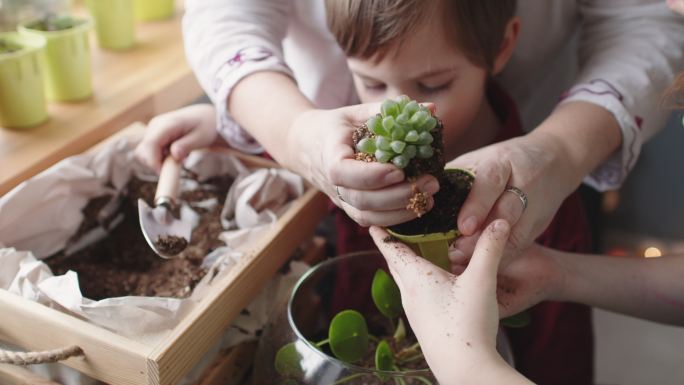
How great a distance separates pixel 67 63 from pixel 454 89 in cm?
59

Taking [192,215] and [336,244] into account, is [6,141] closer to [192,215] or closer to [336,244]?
[192,215]

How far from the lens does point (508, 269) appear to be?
2.30 ft

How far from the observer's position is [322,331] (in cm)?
75

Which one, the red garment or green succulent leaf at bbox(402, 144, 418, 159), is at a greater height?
green succulent leaf at bbox(402, 144, 418, 159)

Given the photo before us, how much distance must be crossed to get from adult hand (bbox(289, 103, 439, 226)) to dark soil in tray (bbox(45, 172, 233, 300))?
0.19 meters

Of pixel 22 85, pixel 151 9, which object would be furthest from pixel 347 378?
pixel 151 9

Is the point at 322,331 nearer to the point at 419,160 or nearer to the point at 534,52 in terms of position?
the point at 419,160

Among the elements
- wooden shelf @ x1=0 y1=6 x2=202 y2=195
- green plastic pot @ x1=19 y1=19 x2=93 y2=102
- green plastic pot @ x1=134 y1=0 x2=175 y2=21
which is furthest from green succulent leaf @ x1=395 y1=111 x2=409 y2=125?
green plastic pot @ x1=134 y1=0 x2=175 y2=21

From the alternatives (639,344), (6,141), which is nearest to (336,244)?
(6,141)

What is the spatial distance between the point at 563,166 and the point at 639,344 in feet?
3.16

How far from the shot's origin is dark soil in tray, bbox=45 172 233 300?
762 millimetres

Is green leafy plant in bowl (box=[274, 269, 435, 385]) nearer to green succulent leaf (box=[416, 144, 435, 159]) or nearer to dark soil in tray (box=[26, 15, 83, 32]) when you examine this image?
green succulent leaf (box=[416, 144, 435, 159])

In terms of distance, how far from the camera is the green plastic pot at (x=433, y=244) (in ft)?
1.97

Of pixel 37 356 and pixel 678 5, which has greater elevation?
pixel 678 5
